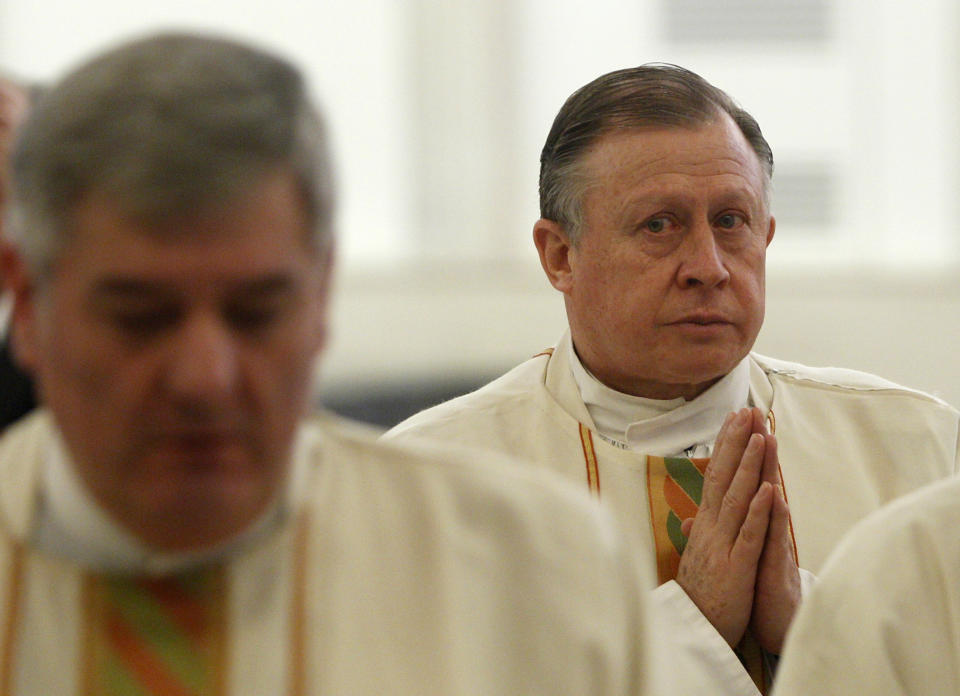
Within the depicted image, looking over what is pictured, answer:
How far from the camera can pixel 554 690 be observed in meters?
1.48

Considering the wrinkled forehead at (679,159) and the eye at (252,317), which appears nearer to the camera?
the eye at (252,317)

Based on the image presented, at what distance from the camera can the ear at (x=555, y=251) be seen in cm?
244

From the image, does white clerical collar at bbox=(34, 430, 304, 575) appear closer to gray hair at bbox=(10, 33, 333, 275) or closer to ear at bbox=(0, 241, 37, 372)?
ear at bbox=(0, 241, 37, 372)

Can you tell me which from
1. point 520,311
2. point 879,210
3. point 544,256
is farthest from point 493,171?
point 544,256

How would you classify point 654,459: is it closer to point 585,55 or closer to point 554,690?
point 554,690

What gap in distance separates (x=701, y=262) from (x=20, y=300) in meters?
1.17

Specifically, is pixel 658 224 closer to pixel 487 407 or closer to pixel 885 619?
pixel 487 407

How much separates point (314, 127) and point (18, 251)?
0.29 meters

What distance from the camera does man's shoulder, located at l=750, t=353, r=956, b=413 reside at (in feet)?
8.21

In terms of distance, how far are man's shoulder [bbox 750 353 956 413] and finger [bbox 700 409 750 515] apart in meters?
0.36

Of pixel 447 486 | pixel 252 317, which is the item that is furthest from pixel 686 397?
pixel 252 317

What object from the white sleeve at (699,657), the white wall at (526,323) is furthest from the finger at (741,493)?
the white wall at (526,323)

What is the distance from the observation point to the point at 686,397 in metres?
2.35

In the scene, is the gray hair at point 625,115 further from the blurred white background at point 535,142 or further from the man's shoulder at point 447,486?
the blurred white background at point 535,142
